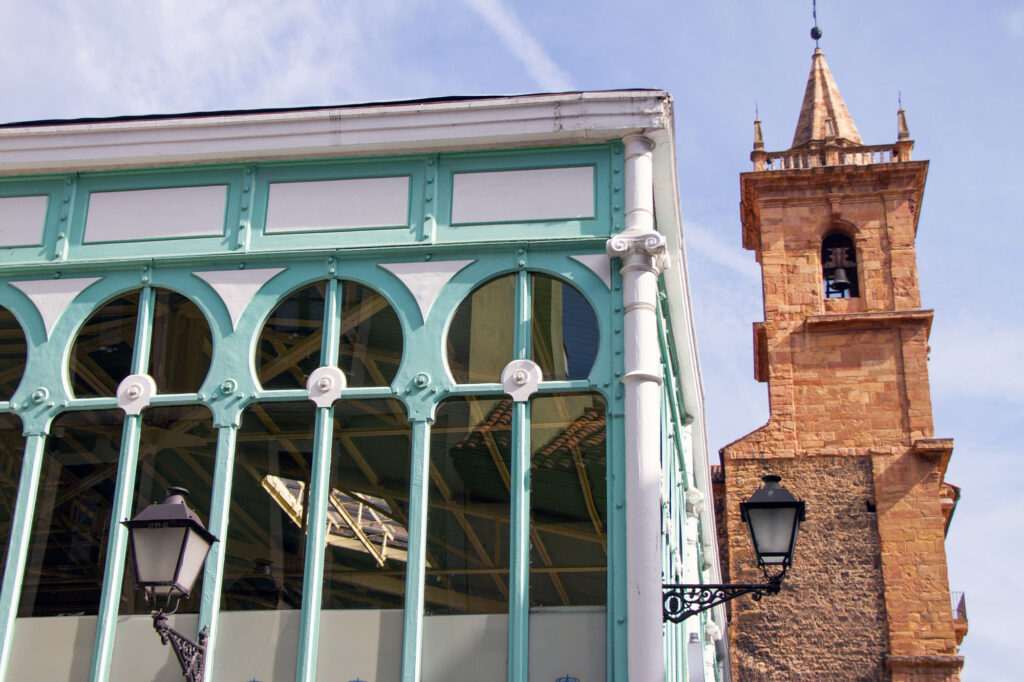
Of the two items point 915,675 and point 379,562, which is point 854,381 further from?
point 379,562

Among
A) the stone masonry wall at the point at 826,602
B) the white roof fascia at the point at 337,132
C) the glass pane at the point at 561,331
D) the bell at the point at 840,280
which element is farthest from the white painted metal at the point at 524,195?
the bell at the point at 840,280

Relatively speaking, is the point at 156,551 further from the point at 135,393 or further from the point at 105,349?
the point at 105,349

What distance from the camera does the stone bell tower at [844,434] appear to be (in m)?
32.3

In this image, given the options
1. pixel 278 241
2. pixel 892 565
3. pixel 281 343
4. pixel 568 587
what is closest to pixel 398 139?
pixel 278 241

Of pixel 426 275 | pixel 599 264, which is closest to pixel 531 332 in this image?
pixel 599 264

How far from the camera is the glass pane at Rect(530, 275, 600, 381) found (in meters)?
9.41

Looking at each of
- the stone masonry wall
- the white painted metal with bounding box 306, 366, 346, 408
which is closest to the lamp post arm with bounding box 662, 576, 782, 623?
the white painted metal with bounding box 306, 366, 346, 408

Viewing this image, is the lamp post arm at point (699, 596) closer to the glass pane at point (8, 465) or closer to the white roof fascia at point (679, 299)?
the white roof fascia at point (679, 299)

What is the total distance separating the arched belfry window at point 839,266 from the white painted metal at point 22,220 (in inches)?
1133

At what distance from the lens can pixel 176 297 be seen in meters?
10.1

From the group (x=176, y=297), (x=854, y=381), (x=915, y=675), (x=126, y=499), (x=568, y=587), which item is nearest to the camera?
(x=568, y=587)

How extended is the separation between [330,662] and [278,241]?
327 cm

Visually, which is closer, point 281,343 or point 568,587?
point 568,587

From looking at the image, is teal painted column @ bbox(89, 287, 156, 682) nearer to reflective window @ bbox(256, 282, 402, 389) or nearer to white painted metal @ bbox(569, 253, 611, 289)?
reflective window @ bbox(256, 282, 402, 389)
